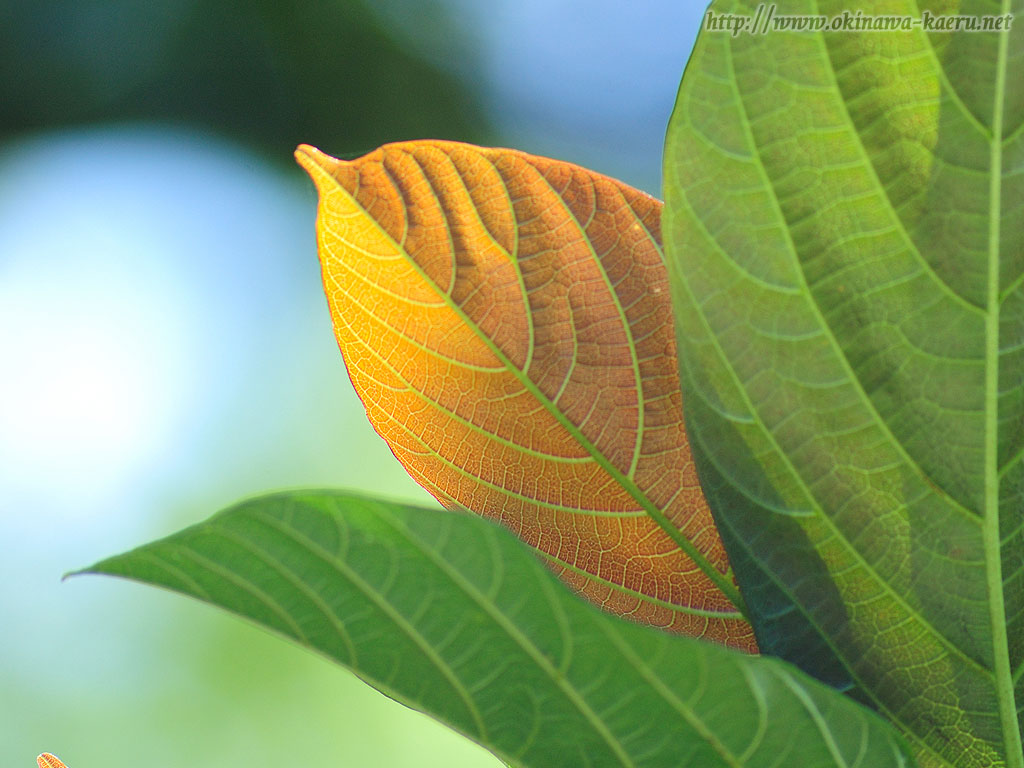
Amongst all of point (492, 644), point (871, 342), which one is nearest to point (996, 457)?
point (871, 342)

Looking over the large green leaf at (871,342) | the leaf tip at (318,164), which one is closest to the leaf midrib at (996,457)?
the large green leaf at (871,342)

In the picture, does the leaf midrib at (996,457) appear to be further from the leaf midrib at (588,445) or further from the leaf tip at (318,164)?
the leaf tip at (318,164)

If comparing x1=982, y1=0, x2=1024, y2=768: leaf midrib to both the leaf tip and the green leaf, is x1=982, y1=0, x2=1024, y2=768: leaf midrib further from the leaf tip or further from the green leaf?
the leaf tip

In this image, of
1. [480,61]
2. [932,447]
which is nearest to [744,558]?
[932,447]

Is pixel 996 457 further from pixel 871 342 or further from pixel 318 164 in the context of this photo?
pixel 318 164

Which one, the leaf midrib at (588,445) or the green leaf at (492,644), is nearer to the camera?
the green leaf at (492,644)

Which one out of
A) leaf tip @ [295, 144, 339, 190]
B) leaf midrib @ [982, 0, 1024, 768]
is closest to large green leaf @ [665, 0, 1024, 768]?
leaf midrib @ [982, 0, 1024, 768]
